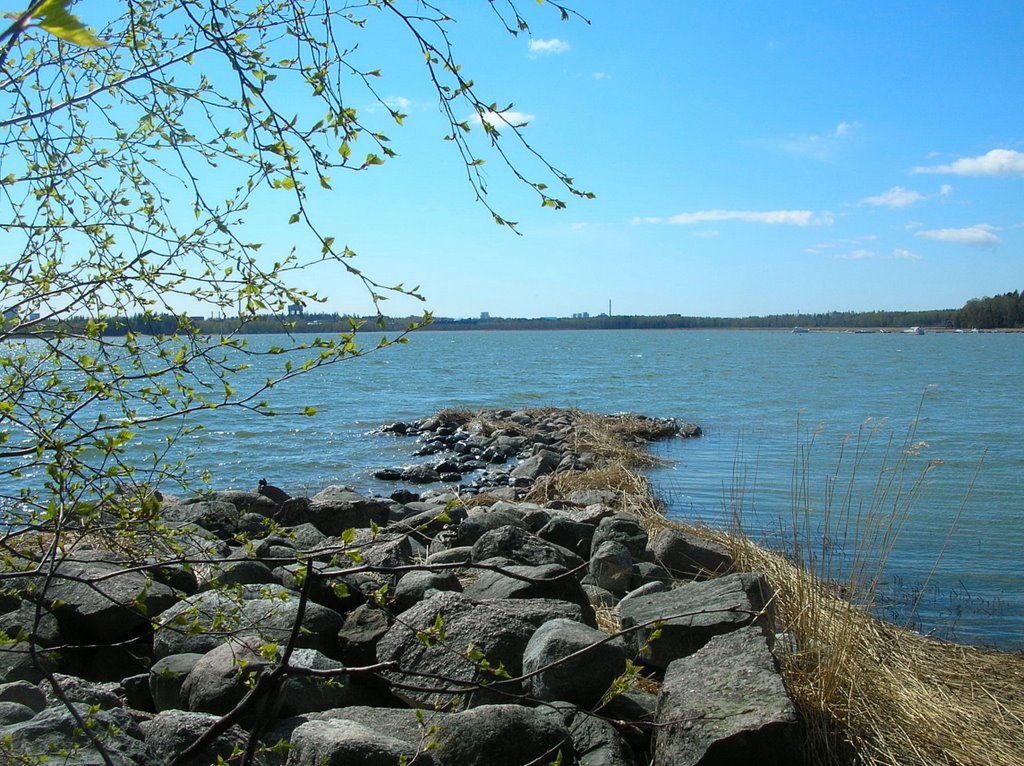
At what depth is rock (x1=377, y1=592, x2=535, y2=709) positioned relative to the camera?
179 inches

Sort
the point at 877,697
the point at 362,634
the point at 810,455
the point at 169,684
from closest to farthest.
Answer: the point at 877,697, the point at 169,684, the point at 362,634, the point at 810,455

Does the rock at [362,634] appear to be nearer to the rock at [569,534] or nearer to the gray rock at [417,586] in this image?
the gray rock at [417,586]

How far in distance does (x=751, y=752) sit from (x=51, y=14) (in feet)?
12.0

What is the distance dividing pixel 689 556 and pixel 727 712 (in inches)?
144

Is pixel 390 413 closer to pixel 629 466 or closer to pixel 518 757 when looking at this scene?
pixel 629 466

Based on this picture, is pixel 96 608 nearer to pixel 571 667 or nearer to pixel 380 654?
pixel 380 654

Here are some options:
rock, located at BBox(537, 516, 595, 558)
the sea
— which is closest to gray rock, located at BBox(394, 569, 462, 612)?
the sea

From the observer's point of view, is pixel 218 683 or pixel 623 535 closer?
pixel 218 683

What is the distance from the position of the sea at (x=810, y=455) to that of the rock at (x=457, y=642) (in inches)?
54.8

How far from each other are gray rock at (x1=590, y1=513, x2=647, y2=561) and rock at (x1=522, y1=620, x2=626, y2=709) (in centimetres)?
338

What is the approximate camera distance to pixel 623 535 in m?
8.15

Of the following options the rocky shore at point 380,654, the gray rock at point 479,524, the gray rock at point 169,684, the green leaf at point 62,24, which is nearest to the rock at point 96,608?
the rocky shore at point 380,654

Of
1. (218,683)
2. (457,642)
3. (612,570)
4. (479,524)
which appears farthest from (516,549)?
(218,683)

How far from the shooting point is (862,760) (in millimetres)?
4008
